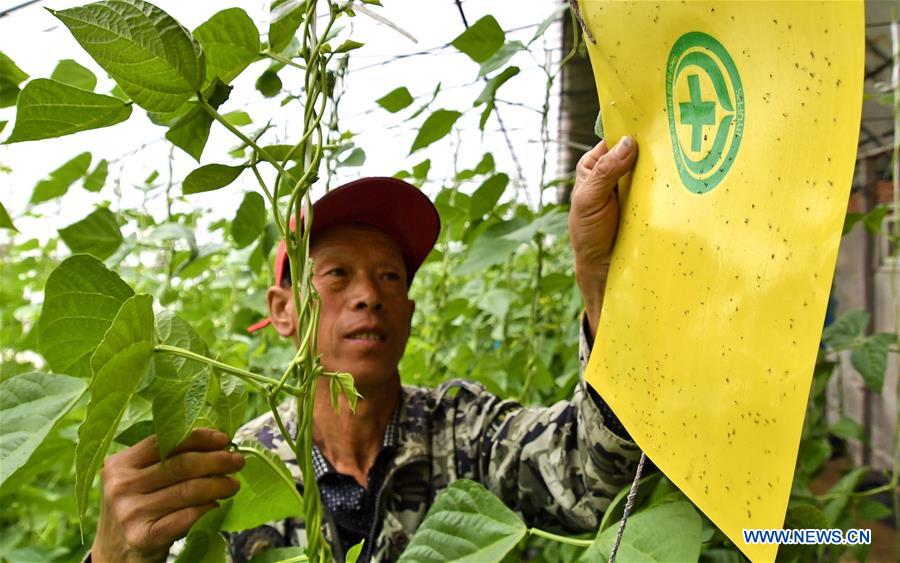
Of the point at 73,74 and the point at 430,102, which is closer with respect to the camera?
the point at 73,74

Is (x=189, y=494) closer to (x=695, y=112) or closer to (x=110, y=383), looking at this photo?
(x=110, y=383)

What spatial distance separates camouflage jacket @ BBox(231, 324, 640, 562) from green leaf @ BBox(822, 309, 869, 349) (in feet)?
1.83

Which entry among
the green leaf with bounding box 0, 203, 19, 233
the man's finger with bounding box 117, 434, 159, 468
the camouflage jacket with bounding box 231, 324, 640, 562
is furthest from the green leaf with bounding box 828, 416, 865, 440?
the green leaf with bounding box 0, 203, 19, 233

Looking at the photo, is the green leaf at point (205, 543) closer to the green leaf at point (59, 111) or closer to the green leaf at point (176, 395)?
the green leaf at point (176, 395)

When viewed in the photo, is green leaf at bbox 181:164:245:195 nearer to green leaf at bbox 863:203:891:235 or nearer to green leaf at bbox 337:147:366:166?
green leaf at bbox 337:147:366:166

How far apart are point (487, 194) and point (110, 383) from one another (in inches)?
23.7

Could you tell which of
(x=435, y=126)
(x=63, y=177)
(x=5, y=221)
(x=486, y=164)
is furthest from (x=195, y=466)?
(x=486, y=164)

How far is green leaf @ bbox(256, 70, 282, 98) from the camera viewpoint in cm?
62

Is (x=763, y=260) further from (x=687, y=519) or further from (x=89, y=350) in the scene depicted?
(x=89, y=350)

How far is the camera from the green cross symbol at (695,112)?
366 millimetres

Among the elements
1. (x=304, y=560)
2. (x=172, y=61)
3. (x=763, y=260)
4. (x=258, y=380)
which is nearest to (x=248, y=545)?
(x=304, y=560)

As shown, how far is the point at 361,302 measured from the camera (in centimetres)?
85

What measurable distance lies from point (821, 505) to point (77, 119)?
1091mm

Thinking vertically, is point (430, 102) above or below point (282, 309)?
above
